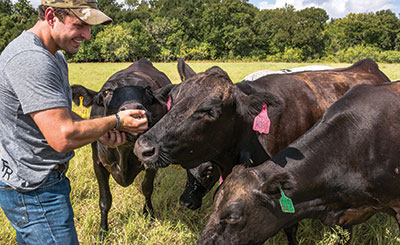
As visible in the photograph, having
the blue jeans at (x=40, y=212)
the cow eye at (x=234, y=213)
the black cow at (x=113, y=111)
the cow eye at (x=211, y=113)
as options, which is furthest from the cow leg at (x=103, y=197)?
the cow eye at (x=234, y=213)

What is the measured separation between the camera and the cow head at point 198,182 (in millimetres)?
3910

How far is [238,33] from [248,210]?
64.6 meters

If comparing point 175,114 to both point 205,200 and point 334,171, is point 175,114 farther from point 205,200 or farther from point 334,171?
point 205,200

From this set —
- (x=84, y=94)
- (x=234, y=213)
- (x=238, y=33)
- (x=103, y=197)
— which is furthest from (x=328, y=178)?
(x=238, y=33)

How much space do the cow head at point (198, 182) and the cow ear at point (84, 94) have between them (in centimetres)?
158

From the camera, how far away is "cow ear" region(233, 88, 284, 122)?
302 centimetres

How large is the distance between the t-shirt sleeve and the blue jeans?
0.56 metres

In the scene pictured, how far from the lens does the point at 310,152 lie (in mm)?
2697

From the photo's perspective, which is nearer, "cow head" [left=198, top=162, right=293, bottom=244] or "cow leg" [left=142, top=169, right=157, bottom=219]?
"cow head" [left=198, top=162, right=293, bottom=244]

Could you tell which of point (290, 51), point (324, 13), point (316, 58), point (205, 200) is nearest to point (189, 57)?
point (290, 51)

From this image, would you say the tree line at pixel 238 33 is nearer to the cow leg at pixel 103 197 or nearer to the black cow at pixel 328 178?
the cow leg at pixel 103 197

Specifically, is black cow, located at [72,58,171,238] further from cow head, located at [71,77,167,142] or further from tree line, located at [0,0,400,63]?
tree line, located at [0,0,400,63]

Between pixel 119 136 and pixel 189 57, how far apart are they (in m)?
61.9

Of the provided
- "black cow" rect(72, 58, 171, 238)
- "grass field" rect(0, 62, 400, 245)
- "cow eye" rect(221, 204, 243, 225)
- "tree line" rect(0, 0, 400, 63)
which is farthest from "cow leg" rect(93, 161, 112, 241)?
"tree line" rect(0, 0, 400, 63)
